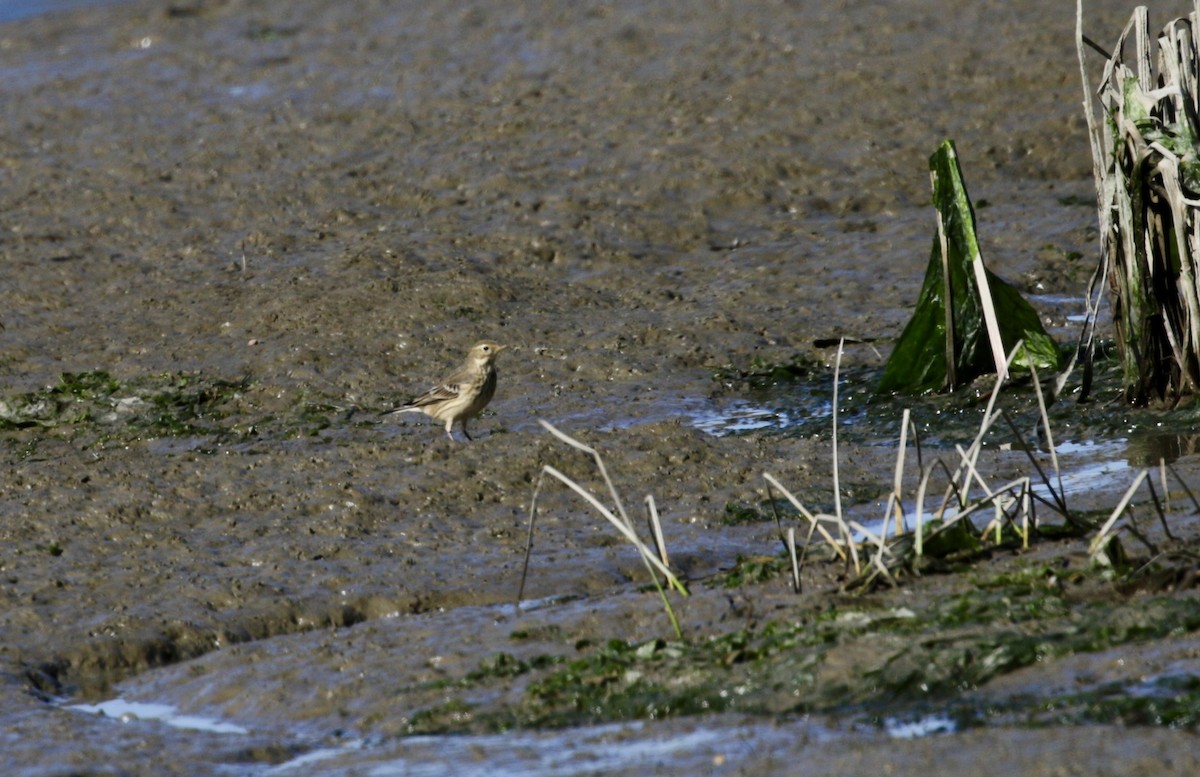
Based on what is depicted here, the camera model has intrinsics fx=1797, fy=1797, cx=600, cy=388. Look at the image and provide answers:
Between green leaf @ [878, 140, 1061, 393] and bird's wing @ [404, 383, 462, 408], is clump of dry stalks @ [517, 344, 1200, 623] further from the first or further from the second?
bird's wing @ [404, 383, 462, 408]

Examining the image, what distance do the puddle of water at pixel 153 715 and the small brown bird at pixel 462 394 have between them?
3345 mm

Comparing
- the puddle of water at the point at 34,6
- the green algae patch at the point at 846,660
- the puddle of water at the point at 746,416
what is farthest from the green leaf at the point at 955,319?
the puddle of water at the point at 34,6

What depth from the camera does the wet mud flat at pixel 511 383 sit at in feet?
19.5

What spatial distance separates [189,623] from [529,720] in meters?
2.06

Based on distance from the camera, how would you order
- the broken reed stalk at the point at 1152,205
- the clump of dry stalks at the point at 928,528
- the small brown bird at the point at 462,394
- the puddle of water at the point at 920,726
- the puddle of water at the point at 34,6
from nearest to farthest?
1. the puddle of water at the point at 920,726
2. the clump of dry stalks at the point at 928,528
3. the broken reed stalk at the point at 1152,205
4. the small brown bird at the point at 462,394
5. the puddle of water at the point at 34,6

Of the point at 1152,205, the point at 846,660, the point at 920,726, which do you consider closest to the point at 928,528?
the point at 846,660

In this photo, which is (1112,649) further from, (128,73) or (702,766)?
(128,73)

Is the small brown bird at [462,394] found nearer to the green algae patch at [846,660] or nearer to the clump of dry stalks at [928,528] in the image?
the clump of dry stalks at [928,528]

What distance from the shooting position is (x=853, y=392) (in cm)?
1037

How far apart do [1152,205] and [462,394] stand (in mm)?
3844

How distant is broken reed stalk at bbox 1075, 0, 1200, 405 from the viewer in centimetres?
848

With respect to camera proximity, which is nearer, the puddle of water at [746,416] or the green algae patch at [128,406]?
the puddle of water at [746,416]

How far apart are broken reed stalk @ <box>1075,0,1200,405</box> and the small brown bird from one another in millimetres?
3321

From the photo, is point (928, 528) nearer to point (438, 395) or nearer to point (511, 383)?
point (438, 395)
